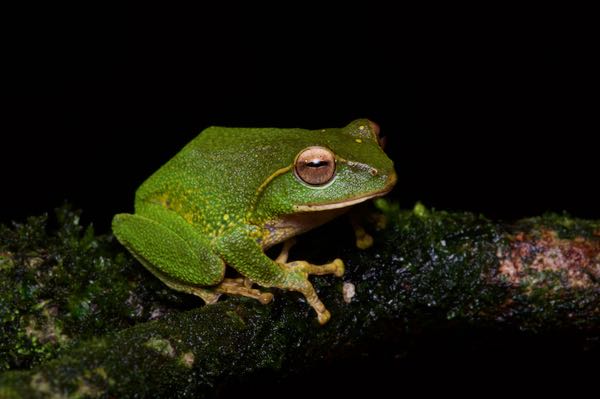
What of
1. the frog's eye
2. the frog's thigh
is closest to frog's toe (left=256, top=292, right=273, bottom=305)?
the frog's thigh

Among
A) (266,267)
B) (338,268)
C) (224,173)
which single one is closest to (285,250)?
(266,267)

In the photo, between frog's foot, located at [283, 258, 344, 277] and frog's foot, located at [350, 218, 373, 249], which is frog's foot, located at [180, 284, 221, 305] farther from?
frog's foot, located at [350, 218, 373, 249]

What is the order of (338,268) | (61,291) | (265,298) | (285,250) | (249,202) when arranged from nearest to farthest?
(265,298) → (61,291) → (338,268) → (249,202) → (285,250)

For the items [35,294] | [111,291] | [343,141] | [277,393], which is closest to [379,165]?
[343,141]

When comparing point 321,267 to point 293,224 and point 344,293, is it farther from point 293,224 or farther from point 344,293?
point 293,224

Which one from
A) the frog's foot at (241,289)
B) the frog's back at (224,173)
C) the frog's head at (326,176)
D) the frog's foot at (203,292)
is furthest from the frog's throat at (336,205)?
the frog's foot at (203,292)

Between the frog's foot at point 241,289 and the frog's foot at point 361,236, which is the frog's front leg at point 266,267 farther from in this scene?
the frog's foot at point 361,236

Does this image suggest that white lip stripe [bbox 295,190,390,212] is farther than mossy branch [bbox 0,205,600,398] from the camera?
Yes
